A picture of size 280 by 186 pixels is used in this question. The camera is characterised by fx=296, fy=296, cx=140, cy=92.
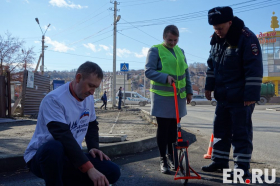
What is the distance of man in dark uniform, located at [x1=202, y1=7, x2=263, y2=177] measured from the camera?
11.1 feet

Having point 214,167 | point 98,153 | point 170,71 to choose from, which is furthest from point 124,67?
point 98,153

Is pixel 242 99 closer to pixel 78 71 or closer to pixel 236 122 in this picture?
pixel 236 122

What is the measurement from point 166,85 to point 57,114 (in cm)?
189

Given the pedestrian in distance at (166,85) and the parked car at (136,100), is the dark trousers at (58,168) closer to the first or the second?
the pedestrian in distance at (166,85)

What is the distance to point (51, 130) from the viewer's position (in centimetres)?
228

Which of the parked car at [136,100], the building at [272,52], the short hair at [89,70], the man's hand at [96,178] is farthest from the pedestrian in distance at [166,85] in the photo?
the building at [272,52]

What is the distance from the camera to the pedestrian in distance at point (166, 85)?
151 inches

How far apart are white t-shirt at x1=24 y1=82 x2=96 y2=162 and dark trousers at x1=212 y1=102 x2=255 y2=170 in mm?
1856

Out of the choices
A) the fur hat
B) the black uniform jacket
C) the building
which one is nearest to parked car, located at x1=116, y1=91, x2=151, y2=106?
the building

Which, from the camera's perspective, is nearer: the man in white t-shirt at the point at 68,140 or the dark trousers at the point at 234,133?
the man in white t-shirt at the point at 68,140

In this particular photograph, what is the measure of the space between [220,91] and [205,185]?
1181 millimetres

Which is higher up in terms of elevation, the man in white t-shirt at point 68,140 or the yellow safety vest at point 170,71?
the yellow safety vest at point 170,71

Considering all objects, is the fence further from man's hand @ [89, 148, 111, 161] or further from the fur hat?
man's hand @ [89, 148, 111, 161]

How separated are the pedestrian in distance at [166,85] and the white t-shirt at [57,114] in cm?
148
